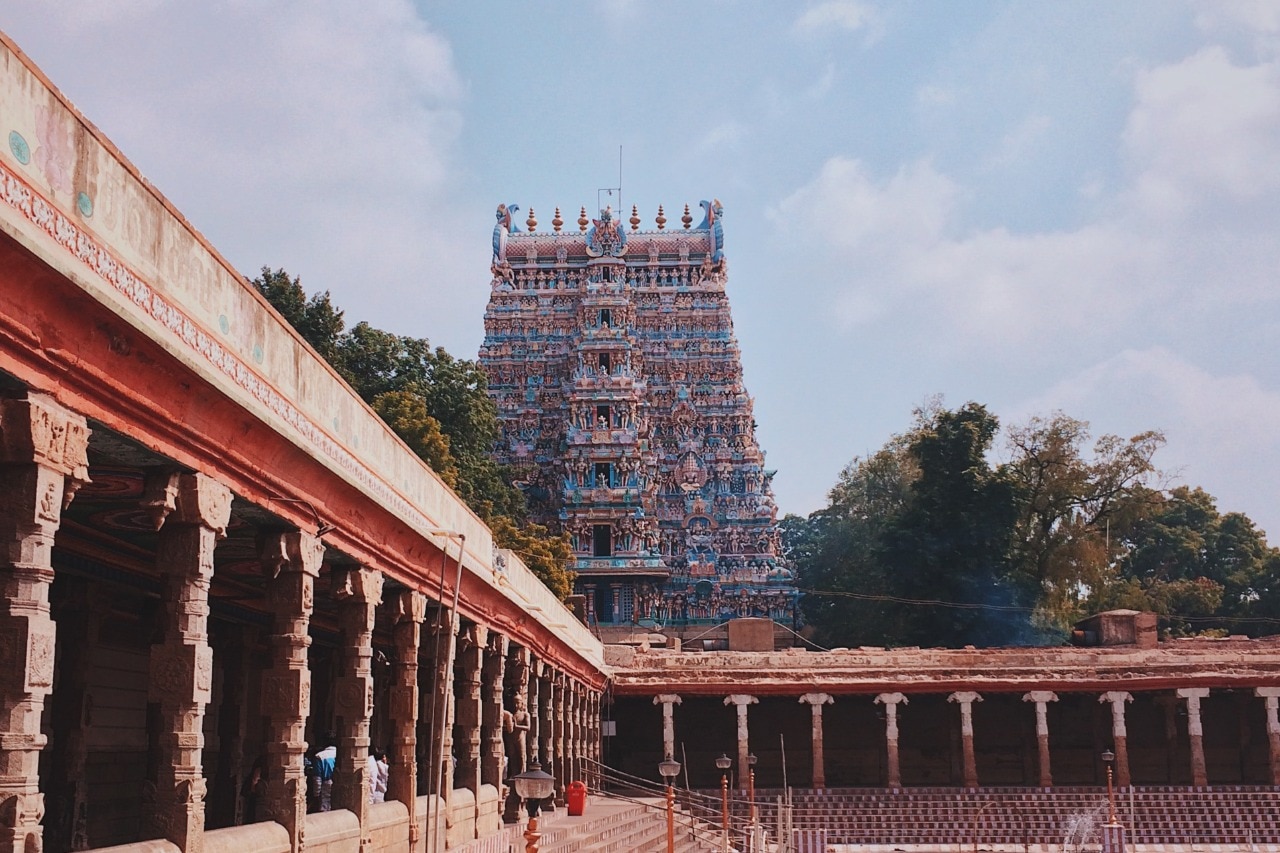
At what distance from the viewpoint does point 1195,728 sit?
3753 centimetres

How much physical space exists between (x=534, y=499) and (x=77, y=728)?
5787 centimetres

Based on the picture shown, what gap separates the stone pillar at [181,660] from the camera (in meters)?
9.28

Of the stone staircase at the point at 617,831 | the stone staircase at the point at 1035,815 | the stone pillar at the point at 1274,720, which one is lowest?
the stone staircase at the point at 1035,815

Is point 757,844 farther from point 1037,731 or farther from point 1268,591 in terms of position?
point 1268,591

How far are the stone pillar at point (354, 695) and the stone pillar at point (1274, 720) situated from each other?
2990 cm

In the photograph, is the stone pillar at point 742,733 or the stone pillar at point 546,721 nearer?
the stone pillar at point 546,721

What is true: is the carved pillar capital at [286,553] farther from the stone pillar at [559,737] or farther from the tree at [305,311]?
the tree at [305,311]

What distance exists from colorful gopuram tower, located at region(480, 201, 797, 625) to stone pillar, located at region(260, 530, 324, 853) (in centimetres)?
5541

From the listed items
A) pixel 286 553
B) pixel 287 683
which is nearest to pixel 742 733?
pixel 287 683

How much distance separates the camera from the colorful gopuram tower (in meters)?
69.6

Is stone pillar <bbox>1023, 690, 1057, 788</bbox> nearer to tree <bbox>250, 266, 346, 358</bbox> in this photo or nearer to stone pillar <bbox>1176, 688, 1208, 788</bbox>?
stone pillar <bbox>1176, 688, 1208, 788</bbox>

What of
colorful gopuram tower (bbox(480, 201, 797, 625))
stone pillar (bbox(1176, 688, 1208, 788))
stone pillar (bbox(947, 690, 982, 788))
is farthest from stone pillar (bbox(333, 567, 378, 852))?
colorful gopuram tower (bbox(480, 201, 797, 625))

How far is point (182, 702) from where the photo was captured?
9.42 metres

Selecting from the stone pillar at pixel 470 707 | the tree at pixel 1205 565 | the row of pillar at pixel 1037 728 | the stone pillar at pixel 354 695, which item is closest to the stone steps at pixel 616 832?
the stone pillar at pixel 470 707
